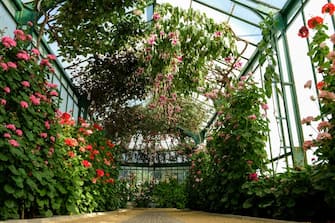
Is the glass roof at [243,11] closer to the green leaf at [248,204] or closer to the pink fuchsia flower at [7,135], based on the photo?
the green leaf at [248,204]

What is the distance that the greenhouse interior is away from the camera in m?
2.49

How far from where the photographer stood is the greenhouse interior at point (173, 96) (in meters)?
2.49

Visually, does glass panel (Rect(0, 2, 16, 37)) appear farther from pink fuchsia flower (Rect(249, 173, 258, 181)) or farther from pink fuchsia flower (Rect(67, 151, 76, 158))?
pink fuchsia flower (Rect(249, 173, 258, 181))

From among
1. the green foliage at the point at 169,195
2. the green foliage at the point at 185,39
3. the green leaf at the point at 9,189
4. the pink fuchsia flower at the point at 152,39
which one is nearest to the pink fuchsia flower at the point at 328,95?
the green leaf at the point at 9,189

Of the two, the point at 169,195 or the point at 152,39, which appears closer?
the point at 152,39

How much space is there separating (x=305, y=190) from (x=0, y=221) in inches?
92.8

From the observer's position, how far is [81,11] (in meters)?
4.46

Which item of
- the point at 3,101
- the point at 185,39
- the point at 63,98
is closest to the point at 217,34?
the point at 185,39

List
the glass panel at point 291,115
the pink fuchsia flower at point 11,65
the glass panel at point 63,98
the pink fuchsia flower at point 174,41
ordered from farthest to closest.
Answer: the glass panel at point 63,98 < the glass panel at point 291,115 < the pink fuchsia flower at point 174,41 < the pink fuchsia flower at point 11,65

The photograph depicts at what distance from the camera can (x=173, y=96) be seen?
704 cm

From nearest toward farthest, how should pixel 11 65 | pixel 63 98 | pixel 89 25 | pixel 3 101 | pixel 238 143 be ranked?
1. pixel 3 101
2. pixel 11 65
3. pixel 238 143
4. pixel 89 25
5. pixel 63 98

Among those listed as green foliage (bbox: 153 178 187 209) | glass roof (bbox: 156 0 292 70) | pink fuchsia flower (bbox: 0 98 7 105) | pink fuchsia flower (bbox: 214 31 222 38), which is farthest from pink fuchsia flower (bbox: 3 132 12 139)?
green foliage (bbox: 153 178 187 209)

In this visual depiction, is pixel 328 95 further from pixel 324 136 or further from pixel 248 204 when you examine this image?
pixel 248 204

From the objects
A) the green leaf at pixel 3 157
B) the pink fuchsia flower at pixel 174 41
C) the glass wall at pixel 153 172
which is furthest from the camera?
the glass wall at pixel 153 172
